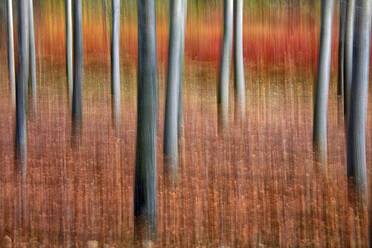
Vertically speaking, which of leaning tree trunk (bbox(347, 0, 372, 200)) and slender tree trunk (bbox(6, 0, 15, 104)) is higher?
slender tree trunk (bbox(6, 0, 15, 104))

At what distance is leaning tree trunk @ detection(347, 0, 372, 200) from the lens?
24.5ft

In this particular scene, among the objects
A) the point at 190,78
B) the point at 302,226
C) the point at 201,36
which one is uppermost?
the point at 201,36

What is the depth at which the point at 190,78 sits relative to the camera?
25016 mm

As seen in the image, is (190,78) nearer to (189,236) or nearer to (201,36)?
(201,36)

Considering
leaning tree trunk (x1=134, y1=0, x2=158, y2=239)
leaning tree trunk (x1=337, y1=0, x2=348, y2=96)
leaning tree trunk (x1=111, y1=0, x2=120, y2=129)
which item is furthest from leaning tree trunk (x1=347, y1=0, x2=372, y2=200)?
leaning tree trunk (x1=111, y1=0, x2=120, y2=129)

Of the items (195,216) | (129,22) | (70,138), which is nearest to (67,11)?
(70,138)

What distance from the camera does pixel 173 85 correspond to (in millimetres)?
10109

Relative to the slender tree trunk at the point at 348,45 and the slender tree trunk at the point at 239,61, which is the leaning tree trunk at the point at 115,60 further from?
the slender tree trunk at the point at 348,45

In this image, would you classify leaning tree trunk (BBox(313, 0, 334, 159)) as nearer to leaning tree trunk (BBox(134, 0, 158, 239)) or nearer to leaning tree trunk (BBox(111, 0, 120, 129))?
leaning tree trunk (BBox(134, 0, 158, 239))

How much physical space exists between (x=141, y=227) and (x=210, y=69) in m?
18.6

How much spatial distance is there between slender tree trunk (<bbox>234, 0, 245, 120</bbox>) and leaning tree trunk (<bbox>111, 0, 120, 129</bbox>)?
125 inches

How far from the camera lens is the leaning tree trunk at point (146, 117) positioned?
21.8 ft

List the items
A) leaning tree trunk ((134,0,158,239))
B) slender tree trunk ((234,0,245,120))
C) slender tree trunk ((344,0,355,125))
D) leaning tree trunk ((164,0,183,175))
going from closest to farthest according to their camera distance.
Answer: leaning tree trunk ((134,0,158,239))
leaning tree trunk ((164,0,183,175))
slender tree trunk ((344,0,355,125))
slender tree trunk ((234,0,245,120))

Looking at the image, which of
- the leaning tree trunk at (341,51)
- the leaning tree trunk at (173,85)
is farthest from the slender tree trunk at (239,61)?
the leaning tree trunk at (173,85)
